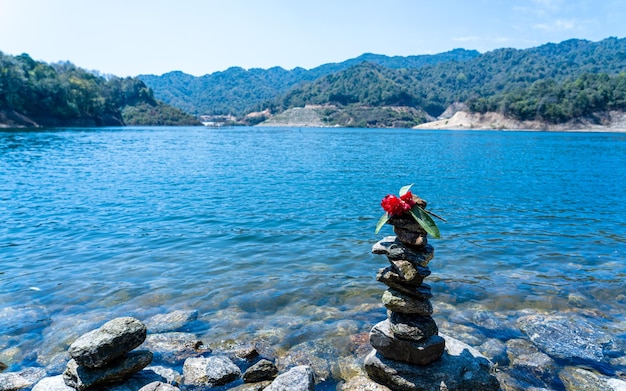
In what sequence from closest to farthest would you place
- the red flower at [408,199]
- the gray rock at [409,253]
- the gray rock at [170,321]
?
the red flower at [408,199] → the gray rock at [409,253] → the gray rock at [170,321]

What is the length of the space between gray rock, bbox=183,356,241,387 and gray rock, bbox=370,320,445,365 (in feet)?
12.7

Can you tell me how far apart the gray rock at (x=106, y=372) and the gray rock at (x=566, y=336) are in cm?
1144

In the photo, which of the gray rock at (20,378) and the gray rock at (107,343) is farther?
the gray rock at (20,378)

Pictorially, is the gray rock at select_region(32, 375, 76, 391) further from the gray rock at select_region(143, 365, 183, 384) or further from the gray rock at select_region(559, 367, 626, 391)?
the gray rock at select_region(559, 367, 626, 391)

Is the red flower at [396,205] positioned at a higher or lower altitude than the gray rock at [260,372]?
higher

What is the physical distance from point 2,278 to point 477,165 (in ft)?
211

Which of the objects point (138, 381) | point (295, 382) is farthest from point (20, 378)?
point (295, 382)

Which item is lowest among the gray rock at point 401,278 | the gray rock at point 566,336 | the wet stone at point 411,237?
the gray rock at point 566,336

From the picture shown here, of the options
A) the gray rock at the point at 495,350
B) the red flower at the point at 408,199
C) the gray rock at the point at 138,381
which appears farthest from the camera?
the gray rock at the point at 495,350

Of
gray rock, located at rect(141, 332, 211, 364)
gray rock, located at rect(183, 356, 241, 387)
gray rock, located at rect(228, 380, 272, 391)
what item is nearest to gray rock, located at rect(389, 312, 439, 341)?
gray rock, located at rect(228, 380, 272, 391)

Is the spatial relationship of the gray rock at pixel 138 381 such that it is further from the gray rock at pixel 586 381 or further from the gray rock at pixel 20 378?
the gray rock at pixel 586 381

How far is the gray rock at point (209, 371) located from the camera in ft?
33.2

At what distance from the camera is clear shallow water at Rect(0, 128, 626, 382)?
14.6 meters

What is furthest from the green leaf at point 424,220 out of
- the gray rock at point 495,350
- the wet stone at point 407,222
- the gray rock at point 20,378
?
the gray rock at point 20,378
